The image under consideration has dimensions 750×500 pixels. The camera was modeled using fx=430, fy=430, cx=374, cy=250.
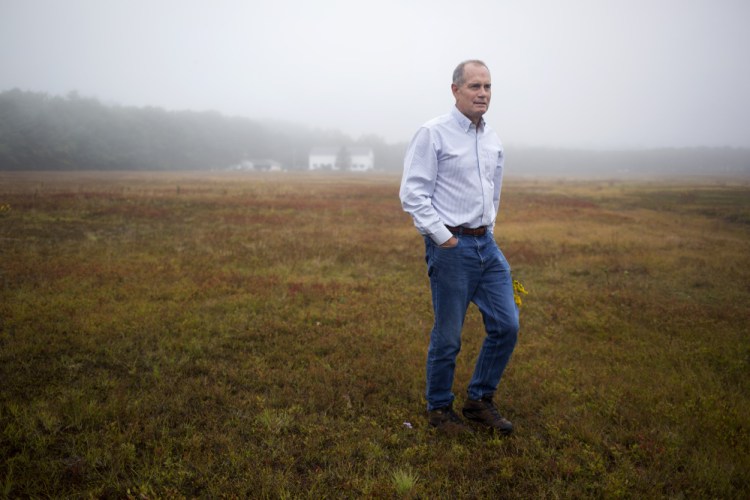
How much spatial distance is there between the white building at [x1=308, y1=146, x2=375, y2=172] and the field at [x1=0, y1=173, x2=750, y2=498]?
351ft

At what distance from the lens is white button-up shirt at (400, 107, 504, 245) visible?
3.69 meters

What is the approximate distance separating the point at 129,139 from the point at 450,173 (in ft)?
331

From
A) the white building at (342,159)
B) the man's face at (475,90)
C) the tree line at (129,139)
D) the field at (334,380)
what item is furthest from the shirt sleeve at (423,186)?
the white building at (342,159)

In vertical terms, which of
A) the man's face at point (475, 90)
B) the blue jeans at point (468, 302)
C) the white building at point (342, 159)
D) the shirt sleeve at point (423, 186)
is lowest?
the blue jeans at point (468, 302)

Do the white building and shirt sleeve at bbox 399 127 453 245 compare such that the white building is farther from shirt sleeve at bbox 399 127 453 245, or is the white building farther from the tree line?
shirt sleeve at bbox 399 127 453 245

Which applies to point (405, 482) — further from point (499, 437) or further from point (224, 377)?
point (224, 377)

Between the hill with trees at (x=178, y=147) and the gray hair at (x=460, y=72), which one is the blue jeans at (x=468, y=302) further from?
the hill with trees at (x=178, y=147)

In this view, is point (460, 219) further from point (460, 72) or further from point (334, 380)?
point (334, 380)

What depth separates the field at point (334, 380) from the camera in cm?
344

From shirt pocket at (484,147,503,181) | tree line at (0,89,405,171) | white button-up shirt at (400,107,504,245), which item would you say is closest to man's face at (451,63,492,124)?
white button-up shirt at (400,107,504,245)

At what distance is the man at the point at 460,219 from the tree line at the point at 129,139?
239 ft

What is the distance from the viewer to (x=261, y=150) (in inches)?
4948

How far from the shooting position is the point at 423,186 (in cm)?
371

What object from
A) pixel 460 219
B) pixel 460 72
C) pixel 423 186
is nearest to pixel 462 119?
pixel 460 72
